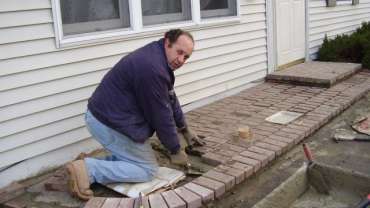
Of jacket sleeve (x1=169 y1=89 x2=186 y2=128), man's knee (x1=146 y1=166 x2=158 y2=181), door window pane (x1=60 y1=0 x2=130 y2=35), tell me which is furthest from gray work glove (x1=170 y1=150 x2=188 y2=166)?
door window pane (x1=60 y1=0 x2=130 y2=35)

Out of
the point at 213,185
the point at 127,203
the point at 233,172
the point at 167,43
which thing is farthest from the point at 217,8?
the point at 127,203

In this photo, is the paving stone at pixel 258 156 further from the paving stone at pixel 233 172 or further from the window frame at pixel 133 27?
the window frame at pixel 133 27

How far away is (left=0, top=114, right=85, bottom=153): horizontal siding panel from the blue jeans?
0.59 meters

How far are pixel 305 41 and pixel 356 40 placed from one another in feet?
3.06

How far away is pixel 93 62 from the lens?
4066 mm

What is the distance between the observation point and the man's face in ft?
10.1

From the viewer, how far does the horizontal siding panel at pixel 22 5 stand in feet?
11.0

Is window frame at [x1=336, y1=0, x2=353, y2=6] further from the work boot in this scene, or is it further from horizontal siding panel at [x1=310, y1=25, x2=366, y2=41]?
the work boot

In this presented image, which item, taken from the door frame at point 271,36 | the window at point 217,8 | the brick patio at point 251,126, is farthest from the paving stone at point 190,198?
the door frame at point 271,36

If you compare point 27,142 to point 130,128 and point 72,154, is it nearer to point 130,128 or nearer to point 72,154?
point 72,154

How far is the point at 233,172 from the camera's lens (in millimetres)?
3465

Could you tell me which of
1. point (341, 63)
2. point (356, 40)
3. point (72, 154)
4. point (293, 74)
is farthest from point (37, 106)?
point (356, 40)

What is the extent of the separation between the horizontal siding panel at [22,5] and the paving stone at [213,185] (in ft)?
6.12

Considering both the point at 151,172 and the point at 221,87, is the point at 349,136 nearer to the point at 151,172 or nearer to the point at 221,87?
the point at 221,87
